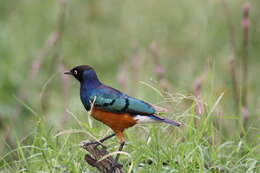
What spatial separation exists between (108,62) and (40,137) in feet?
15.0

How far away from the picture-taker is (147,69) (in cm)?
848

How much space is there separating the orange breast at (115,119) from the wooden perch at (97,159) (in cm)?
16

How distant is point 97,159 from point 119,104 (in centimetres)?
37

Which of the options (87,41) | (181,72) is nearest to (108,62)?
(87,41)

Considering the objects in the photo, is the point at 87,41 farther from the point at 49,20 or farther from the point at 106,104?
the point at 106,104

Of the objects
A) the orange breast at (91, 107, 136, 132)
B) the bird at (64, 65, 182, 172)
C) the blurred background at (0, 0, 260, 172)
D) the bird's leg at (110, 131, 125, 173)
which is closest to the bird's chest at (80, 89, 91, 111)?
the bird at (64, 65, 182, 172)

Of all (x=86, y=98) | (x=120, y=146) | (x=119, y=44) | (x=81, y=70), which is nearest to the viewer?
(x=120, y=146)

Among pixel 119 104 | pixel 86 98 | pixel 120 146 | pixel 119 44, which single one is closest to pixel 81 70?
Answer: pixel 86 98

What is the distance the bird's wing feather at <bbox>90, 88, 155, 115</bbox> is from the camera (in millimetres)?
4648

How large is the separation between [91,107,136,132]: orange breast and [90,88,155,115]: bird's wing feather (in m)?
0.03

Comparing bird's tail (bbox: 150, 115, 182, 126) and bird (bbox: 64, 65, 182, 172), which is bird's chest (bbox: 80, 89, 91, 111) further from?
bird's tail (bbox: 150, 115, 182, 126)

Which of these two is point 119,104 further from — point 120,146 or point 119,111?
point 120,146

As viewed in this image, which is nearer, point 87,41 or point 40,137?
point 40,137

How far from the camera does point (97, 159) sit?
15.0 ft
